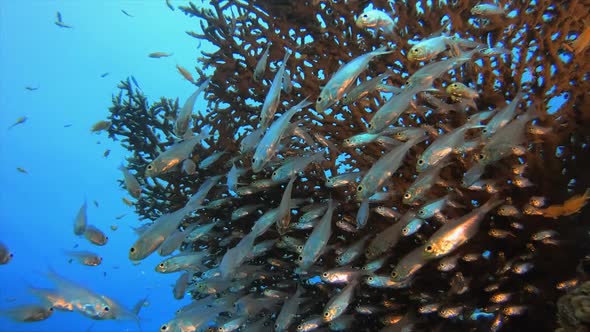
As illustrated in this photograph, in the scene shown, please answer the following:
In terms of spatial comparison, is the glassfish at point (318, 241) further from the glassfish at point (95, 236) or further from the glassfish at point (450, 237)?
the glassfish at point (95, 236)

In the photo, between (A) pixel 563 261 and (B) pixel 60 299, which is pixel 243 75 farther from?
(A) pixel 563 261

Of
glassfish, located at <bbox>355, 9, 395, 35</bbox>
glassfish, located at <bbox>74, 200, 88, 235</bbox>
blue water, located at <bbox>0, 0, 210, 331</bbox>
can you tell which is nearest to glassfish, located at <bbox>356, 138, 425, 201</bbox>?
glassfish, located at <bbox>355, 9, 395, 35</bbox>

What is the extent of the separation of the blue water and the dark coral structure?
60.5m

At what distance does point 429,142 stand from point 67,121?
92.9m

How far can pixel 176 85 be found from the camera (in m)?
91.8

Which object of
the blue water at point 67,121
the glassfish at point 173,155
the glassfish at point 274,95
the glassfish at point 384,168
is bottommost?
the glassfish at point 384,168

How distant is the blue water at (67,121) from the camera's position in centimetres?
6347

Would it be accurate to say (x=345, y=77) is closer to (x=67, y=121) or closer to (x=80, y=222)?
(x=80, y=222)

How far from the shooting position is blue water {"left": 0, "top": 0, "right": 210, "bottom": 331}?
63469mm

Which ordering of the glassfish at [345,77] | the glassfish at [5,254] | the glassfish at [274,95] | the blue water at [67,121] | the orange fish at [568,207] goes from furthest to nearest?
1. the blue water at [67,121]
2. the glassfish at [5,254]
3. the orange fish at [568,207]
4. the glassfish at [274,95]
5. the glassfish at [345,77]

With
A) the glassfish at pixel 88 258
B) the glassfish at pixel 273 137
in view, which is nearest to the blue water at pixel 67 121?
the glassfish at pixel 88 258

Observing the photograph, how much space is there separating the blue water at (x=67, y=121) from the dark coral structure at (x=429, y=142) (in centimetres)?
6051

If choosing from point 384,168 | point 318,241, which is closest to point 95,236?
point 318,241

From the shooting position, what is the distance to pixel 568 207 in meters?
3.12
